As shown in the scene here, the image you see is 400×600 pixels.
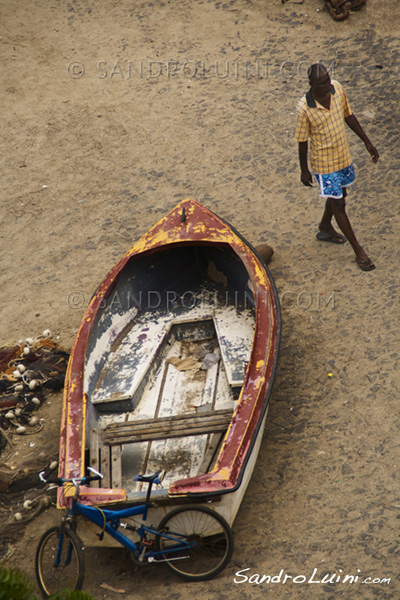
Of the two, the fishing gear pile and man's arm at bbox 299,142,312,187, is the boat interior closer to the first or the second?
the fishing gear pile

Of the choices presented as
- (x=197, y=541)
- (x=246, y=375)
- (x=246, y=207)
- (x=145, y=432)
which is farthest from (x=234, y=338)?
(x=246, y=207)

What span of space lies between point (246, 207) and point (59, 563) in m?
5.04

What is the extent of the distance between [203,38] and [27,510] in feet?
28.0

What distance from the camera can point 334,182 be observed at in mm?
6215

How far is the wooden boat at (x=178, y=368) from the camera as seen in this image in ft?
14.8

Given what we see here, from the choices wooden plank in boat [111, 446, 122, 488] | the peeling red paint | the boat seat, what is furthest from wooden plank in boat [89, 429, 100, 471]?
the peeling red paint

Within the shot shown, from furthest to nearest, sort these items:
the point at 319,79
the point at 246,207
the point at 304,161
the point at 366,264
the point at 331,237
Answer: the point at 246,207
the point at 331,237
the point at 366,264
the point at 304,161
the point at 319,79

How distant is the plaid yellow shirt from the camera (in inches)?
231

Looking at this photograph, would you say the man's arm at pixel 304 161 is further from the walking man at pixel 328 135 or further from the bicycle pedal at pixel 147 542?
the bicycle pedal at pixel 147 542

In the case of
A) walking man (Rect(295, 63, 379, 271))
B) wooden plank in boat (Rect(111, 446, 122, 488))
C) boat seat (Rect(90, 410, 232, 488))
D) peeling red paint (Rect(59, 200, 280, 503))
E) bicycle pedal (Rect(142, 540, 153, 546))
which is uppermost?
walking man (Rect(295, 63, 379, 271))

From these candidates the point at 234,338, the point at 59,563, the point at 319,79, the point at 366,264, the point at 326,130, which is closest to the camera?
the point at 59,563

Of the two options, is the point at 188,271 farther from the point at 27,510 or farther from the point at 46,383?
the point at 27,510

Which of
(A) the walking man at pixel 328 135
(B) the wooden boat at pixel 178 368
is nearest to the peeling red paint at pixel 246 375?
(B) the wooden boat at pixel 178 368

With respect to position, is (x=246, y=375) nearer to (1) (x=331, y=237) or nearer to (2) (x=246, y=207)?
(1) (x=331, y=237)
